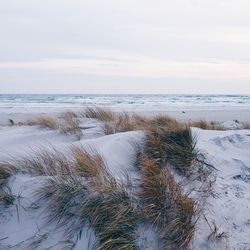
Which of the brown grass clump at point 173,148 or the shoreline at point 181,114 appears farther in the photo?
the shoreline at point 181,114

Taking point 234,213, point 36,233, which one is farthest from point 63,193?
point 234,213

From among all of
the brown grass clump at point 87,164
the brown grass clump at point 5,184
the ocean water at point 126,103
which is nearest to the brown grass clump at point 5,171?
the brown grass clump at point 5,184

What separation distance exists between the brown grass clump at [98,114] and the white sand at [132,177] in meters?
1.54

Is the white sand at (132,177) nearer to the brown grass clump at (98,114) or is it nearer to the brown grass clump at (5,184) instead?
the brown grass clump at (5,184)

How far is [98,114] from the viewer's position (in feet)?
28.2

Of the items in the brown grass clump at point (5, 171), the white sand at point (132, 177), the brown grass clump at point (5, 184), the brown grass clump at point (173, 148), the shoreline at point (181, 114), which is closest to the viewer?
the white sand at point (132, 177)

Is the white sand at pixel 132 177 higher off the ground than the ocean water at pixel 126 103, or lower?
higher

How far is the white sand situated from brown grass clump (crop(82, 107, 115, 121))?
1538 millimetres

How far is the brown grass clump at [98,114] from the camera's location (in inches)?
324

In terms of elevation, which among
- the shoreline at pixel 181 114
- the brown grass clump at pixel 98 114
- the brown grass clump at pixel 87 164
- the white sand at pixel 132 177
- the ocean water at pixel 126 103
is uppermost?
the brown grass clump at pixel 87 164

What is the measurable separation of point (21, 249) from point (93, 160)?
124cm

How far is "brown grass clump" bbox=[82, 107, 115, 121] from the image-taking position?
8219mm

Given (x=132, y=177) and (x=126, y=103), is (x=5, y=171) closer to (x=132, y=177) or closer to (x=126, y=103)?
(x=132, y=177)

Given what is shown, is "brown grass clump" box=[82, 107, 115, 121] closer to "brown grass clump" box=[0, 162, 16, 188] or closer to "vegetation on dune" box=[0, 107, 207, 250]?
"vegetation on dune" box=[0, 107, 207, 250]
